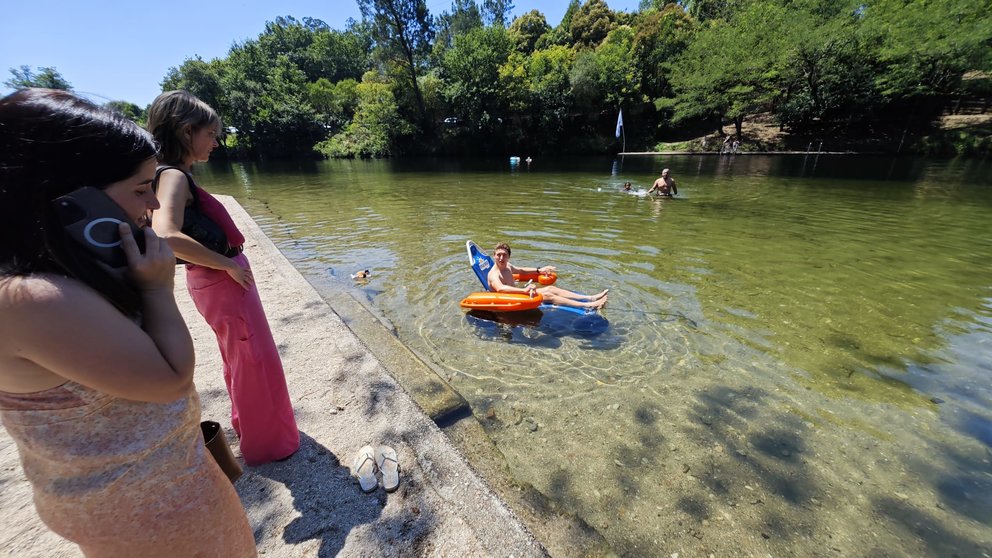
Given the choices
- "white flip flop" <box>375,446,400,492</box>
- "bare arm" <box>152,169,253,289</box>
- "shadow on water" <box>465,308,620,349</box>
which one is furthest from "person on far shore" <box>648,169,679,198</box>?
"bare arm" <box>152,169,253,289</box>

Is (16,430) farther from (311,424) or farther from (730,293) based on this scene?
(730,293)

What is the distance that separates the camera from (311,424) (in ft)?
9.25

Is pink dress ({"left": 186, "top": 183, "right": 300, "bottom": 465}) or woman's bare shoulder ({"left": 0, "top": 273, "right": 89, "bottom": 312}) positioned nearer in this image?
woman's bare shoulder ({"left": 0, "top": 273, "right": 89, "bottom": 312})

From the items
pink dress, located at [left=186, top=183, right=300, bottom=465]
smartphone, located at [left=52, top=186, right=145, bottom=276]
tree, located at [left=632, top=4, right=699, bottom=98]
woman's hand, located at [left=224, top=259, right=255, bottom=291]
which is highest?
tree, located at [left=632, top=4, right=699, bottom=98]

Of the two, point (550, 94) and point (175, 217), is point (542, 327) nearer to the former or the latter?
point (175, 217)

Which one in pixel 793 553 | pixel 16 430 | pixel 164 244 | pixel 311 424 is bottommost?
pixel 793 553

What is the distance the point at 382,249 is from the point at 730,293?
22.0 feet

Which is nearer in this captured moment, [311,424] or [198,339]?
[311,424]

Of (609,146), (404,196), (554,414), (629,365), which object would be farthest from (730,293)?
(609,146)

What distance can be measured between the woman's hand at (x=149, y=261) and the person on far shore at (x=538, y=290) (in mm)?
4538

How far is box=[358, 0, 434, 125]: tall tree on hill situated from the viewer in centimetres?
3653

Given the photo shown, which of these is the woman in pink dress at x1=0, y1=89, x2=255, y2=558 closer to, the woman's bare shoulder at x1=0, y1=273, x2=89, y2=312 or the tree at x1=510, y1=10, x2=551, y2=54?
the woman's bare shoulder at x1=0, y1=273, x2=89, y2=312

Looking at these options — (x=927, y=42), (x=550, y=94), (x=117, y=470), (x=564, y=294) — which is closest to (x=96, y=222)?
(x=117, y=470)

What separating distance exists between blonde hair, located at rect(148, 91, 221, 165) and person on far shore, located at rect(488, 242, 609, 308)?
161 inches
